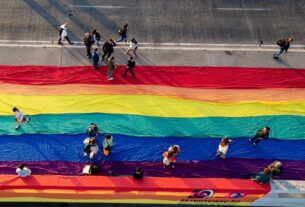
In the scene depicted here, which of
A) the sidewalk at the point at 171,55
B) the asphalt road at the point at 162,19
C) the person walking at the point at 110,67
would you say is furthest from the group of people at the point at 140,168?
the asphalt road at the point at 162,19

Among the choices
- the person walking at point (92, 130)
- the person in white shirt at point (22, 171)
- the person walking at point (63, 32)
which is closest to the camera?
the person in white shirt at point (22, 171)

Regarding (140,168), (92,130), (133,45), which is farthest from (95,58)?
(140,168)

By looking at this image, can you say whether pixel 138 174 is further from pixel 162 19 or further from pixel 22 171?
pixel 162 19

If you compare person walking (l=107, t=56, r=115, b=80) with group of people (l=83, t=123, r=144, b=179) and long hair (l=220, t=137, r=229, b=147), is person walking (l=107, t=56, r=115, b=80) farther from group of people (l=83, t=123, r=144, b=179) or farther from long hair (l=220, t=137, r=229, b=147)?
long hair (l=220, t=137, r=229, b=147)

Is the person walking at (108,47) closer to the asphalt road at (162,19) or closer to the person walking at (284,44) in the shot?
the asphalt road at (162,19)

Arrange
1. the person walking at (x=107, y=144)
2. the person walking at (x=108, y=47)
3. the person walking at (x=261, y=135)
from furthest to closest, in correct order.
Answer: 1. the person walking at (x=108, y=47)
2. the person walking at (x=261, y=135)
3. the person walking at (x=107, y=144)

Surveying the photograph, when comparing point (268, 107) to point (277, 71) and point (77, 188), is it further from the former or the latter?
point (77, 188)
